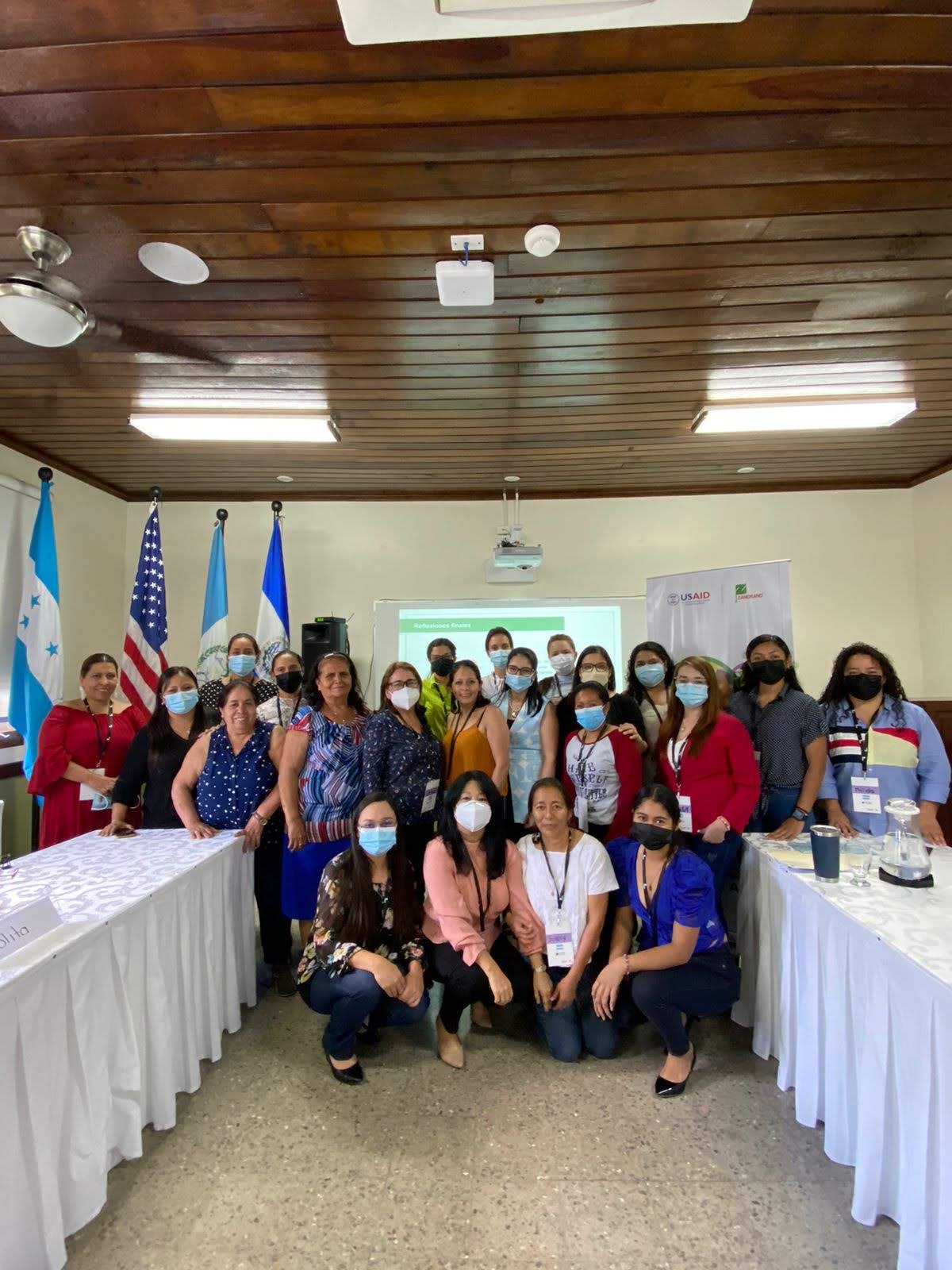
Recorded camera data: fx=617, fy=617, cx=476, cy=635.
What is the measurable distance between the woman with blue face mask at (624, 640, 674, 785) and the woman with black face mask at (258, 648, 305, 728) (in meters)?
1.67

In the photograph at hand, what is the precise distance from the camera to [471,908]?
7.50ft

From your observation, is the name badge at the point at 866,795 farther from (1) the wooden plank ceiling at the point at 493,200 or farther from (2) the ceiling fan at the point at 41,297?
(2) the ceiling fan at the point at 41,297

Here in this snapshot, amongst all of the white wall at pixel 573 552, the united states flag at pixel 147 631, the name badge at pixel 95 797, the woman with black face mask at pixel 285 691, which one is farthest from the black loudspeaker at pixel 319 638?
the name badge at pixel 95 797

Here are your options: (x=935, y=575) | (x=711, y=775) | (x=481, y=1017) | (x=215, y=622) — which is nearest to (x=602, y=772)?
(x=711, y=775)

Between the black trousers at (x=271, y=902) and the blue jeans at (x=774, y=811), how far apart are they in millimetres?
2083

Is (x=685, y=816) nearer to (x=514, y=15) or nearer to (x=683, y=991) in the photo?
(x=683, y=991)

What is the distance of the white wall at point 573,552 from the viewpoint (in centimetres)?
488

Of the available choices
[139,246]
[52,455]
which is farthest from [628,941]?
[52,455]

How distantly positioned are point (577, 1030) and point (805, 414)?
127 inches

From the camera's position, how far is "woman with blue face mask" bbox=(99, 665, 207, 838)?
8.62 ft

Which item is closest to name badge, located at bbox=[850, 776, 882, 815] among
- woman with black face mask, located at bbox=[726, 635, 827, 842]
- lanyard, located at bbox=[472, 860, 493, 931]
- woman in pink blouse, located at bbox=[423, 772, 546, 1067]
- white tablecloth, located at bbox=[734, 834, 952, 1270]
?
woman with black face mask, located at bbox=[726, 635, 827, 842]

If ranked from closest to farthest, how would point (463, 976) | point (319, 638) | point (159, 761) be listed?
1. point (463, 976)
2. point (159, 761)
3. point (319, 638)

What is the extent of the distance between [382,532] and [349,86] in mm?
3688

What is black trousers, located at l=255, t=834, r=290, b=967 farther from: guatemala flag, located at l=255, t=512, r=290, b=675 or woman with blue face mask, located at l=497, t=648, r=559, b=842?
guatemala flag, located at l=255, t=512, r=290, b=675
